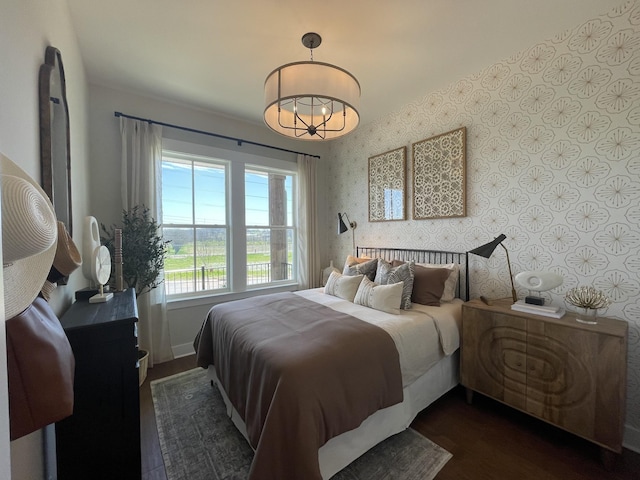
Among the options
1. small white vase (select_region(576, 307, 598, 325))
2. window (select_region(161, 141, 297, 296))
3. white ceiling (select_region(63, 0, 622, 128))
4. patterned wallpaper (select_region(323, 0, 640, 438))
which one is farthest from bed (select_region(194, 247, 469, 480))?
white ceiling (select_region(63, 0, 622, 128))

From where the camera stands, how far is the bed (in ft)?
4.08

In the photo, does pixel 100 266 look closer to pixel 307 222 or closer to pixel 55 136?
pixel 55 136

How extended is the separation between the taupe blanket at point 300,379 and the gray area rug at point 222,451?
0.28 meters

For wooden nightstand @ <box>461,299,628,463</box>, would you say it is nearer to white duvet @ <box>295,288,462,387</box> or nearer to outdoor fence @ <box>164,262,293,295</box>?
white duvet @ <box>295,288,462,387</box>

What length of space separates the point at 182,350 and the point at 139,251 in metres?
1.28

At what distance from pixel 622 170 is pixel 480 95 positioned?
4.00 ft

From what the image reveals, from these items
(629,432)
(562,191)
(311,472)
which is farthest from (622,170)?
(311,472)

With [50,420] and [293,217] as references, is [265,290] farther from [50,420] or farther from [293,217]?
[50,420]

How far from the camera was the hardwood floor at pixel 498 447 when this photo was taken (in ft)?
4.88

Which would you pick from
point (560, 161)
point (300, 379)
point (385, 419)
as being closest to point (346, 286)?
point (385, 419)

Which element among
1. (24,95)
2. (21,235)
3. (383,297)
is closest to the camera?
(21,235)

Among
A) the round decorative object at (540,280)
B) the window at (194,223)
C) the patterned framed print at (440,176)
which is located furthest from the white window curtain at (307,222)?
the round decorative object at (540,280)

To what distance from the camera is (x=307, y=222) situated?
3881mm

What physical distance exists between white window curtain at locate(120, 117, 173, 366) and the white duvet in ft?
5.92
